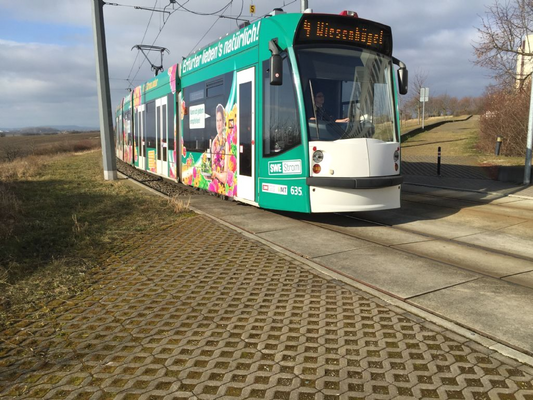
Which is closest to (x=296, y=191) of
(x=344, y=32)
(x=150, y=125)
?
(x=344, y=32)

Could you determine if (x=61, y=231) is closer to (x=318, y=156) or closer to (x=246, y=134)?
(x=246, y=134)

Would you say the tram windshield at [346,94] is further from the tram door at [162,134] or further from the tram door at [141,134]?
the tram door at [141,134]

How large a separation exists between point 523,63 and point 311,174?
1491 cm

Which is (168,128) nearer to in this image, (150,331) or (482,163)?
(150,331)

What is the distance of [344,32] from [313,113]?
5.35 feet

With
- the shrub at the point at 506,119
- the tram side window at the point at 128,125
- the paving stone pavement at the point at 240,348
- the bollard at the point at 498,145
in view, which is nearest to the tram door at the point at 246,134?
the paving stone pavement at the point at 240,348

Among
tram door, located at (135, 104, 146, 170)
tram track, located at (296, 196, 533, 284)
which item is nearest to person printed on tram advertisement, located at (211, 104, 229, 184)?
tram track, located at (296, 196, 533, 284)

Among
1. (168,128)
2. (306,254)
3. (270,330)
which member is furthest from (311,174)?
(168,128)

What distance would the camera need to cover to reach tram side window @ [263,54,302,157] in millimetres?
7398

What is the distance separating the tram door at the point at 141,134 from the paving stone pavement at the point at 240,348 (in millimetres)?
14226

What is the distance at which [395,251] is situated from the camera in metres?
6.16

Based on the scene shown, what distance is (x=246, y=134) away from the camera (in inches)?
346

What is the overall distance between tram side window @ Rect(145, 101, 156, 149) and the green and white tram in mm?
7236

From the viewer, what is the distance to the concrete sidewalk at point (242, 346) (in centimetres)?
269
